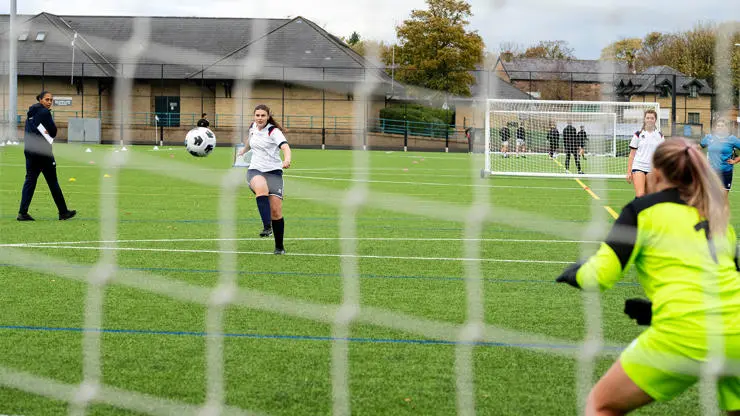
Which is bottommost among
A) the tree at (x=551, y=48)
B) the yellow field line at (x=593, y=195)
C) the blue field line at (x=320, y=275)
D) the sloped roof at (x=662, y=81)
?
the blue field line at (x=320, y=275)

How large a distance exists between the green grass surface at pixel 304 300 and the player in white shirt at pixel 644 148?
1150mm

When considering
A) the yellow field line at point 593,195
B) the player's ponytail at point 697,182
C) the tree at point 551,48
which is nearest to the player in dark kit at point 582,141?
the yellow field line at point 593,195

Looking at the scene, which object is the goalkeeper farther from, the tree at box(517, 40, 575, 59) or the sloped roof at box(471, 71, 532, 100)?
the sloped roof at box(471, 71, 532, 100)

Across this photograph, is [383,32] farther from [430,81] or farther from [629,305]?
[629,305]

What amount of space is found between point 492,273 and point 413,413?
4425 millimetres

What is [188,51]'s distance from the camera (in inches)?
564

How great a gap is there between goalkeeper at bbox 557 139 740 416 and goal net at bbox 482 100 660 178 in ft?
74.8

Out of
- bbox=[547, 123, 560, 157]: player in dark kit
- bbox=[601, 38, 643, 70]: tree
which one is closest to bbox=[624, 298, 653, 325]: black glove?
bbox=[601, 38, 643, 70]: tree

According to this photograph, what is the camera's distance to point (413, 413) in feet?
15.9

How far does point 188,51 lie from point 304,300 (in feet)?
25.0

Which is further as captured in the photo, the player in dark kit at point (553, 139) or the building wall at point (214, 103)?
the player in dark kit at point (553, 139)

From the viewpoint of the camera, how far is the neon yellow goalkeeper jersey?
3.50m

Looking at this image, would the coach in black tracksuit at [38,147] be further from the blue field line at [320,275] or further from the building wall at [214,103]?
the blue field line at [320,275]

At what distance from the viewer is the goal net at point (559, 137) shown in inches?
1062
